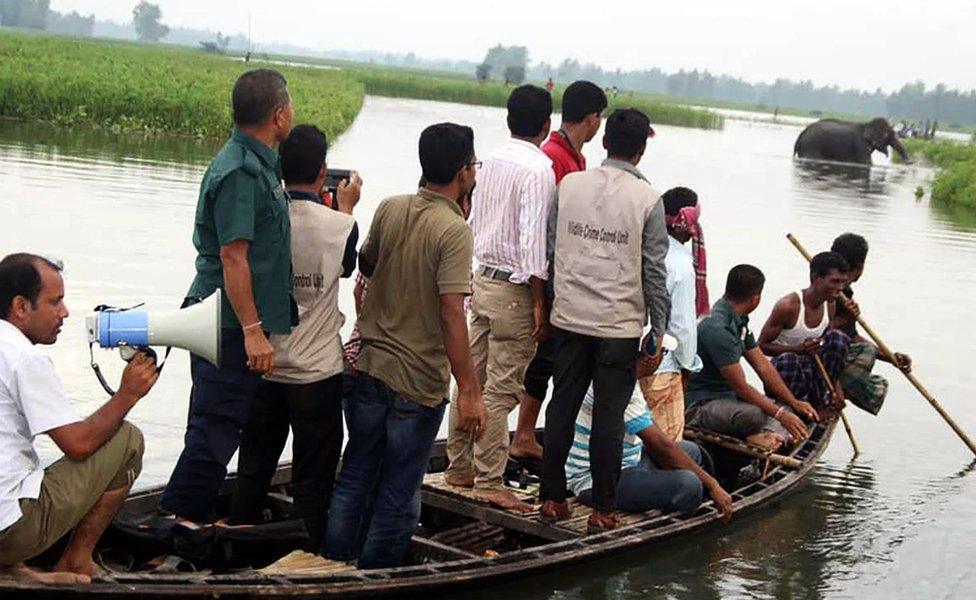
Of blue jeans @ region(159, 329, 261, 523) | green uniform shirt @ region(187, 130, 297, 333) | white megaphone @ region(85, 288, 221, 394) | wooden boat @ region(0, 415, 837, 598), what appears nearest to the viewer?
white megaphone @ region(85, 288, 221, 394)

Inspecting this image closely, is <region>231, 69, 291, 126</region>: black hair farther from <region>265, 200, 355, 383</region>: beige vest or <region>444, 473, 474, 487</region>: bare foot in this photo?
<region>444, 473, 474, 487</region>: bare foot

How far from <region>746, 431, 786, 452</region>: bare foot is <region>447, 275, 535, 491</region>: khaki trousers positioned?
2022 millimetres

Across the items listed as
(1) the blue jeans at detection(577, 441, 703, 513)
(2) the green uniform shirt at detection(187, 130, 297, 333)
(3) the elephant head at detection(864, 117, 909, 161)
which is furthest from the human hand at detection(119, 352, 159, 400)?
(3) the elephant head at detection(864, 117, 909, 161)

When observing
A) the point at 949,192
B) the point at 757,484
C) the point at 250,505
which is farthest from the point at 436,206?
the point at 949,192

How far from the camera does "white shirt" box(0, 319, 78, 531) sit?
177 inches

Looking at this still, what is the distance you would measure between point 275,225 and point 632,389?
192 cm

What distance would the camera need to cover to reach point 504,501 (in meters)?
6.60

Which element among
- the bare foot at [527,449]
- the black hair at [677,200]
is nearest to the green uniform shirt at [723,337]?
the black hair at [677,200]

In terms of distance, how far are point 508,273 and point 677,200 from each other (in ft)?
3.24

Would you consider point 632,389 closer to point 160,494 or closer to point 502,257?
point 502,257

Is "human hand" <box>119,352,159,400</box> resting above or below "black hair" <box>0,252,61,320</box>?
below

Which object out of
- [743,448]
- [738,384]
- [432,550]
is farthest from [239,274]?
[743,448]

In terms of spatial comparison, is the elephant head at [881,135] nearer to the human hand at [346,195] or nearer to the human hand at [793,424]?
the human hand at [793,424]

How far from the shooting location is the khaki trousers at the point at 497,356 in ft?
21.8
